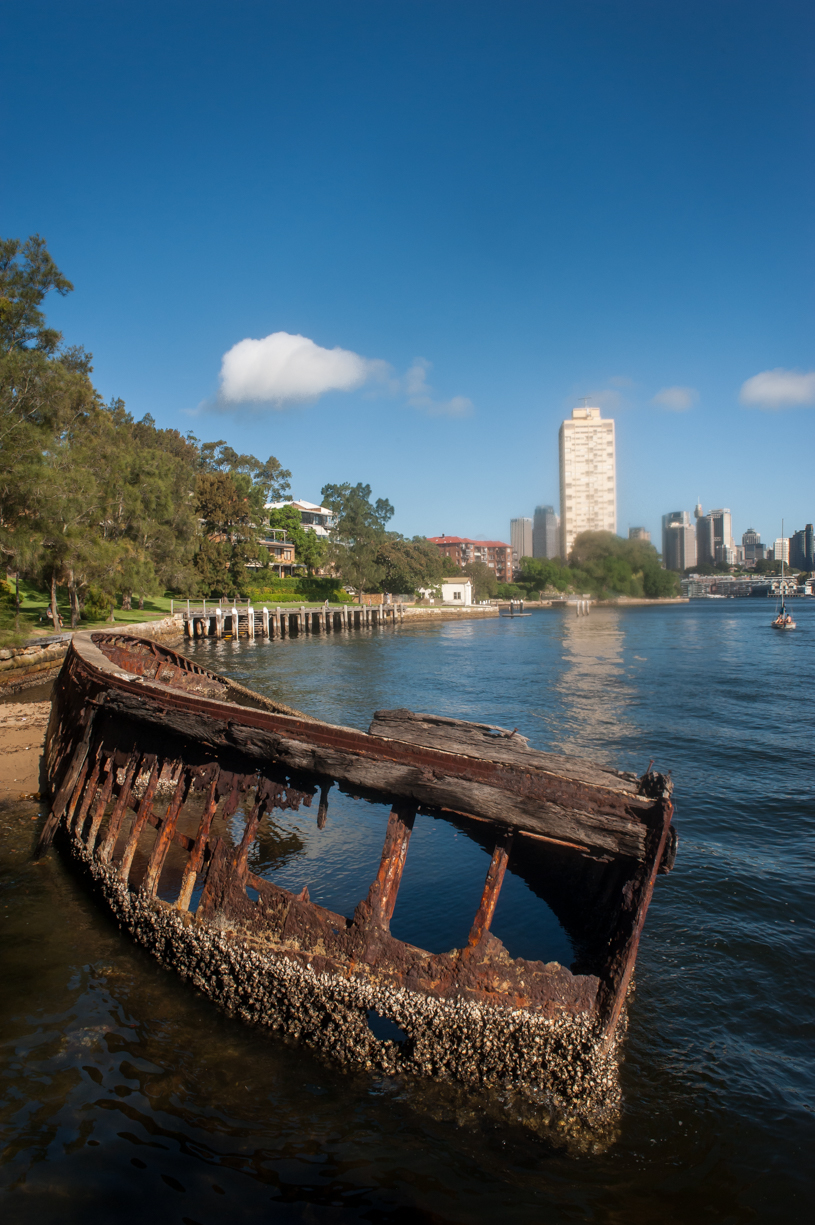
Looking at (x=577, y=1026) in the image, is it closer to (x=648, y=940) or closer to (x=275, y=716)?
(x=275, y=716)

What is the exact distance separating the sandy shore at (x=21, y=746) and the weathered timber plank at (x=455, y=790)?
28.5 ft

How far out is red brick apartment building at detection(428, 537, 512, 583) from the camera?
173 meters

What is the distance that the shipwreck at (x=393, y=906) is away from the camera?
4758 mm

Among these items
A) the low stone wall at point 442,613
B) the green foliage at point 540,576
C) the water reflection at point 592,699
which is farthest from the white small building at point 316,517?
the water reflection at point 592,699

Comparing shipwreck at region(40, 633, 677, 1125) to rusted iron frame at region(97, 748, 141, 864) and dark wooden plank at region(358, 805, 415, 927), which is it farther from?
rusted iron frame at region(97, 748, 141, 864)

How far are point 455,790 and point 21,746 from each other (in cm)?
1363

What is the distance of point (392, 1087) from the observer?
17.2ft

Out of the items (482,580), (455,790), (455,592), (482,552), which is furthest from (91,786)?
(482,552)

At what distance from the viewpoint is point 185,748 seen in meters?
6.75

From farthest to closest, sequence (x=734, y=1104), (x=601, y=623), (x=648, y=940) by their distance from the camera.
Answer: (x=601, y=623), (x=648, y=940), (x=734, y=1104)

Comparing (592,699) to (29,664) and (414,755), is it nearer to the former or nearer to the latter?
(29,664)

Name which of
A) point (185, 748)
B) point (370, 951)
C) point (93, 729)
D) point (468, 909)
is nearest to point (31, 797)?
point (93, 729)

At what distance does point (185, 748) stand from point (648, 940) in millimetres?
6089

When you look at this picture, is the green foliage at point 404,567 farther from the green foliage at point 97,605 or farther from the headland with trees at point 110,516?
the green foliage at point 97,605
